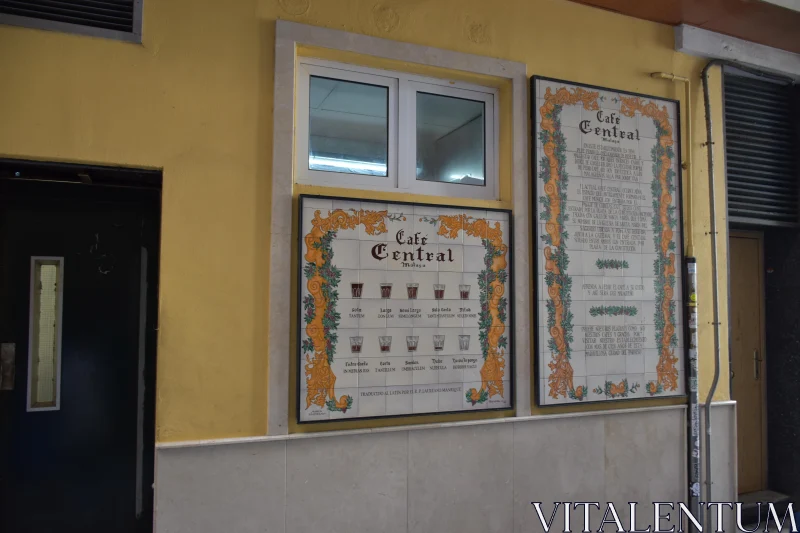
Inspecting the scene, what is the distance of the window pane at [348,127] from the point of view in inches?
130

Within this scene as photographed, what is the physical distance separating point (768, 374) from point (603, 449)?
2071mm

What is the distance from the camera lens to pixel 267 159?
3.08 metres

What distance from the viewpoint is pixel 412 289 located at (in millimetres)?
3318

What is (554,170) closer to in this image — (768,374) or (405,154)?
(405,154)

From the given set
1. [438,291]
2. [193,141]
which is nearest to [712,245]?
[438,291]

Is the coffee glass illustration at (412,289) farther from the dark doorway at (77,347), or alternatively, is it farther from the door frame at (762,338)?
the door frame at (762,338)

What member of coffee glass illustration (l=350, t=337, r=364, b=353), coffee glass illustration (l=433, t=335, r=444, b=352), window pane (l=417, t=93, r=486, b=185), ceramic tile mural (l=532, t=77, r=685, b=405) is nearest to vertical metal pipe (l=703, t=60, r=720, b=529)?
ceramic tile mural (l=532, t=77, r=685, b=405)

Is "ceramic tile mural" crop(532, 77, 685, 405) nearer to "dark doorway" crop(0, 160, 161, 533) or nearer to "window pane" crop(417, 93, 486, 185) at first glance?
"window pane" crop(417, 93, 486, 185)

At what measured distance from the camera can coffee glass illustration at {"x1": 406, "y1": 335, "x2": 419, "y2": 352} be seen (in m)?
3.29

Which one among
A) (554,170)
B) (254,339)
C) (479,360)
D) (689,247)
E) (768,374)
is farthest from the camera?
(768,374)

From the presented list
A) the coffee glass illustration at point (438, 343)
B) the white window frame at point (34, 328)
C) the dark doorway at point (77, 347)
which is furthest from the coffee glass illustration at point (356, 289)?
the white window frame at point (34, 328)

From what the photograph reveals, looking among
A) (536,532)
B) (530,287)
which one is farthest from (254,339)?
(536,532)

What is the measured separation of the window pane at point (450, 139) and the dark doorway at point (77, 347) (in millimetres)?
1533

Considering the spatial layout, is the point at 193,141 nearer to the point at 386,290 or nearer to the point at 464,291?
the point at 386,290
